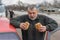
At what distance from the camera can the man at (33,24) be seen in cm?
376

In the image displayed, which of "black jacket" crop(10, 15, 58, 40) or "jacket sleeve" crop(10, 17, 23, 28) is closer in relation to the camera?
"jacket sleeve" crop(10, 17, 23, 28)

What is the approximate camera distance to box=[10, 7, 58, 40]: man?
148 inches

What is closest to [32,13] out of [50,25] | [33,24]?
[33,24]

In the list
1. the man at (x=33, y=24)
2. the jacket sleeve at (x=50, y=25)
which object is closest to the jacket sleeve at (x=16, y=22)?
the man at (x=33, y=24)

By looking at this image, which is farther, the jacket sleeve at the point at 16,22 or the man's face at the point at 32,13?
the man's face at the point at 32,13

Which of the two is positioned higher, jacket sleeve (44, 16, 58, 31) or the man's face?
the man's face

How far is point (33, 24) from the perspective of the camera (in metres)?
3.93

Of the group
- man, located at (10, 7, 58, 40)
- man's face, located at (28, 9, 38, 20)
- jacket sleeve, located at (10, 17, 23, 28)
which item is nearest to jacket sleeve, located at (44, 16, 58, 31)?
man, located at (10, 7, 58, 40)

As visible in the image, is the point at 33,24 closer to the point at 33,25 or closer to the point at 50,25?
the point at 33,25

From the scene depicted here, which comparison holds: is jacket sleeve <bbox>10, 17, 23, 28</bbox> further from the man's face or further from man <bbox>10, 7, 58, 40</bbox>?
the man's face

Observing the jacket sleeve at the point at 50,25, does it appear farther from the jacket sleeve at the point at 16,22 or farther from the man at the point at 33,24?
the jacket sleeve at the point at 16,22

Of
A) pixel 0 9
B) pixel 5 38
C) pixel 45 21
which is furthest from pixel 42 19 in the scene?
pixel 0 9

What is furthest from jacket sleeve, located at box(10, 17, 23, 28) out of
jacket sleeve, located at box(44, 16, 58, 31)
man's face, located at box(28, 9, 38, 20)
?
jacket sleeve, located at box(44, 16, 58, 31)

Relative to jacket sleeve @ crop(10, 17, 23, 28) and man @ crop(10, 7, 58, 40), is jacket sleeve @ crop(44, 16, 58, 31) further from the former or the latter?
jacket sleeve @ crop(10, 17, 23, 28)
